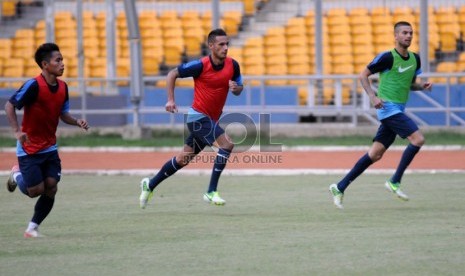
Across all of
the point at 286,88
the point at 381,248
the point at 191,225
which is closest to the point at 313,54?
the point at 286,88

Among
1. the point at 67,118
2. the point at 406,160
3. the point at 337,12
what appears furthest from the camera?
the point at 337,12

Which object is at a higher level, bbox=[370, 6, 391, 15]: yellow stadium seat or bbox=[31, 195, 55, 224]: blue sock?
bbox=[370, 6, 391, 15]: yellow stadium seat

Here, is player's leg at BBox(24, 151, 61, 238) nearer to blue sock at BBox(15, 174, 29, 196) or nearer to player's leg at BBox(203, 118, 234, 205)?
blue sock at BBox(15, 174, 29, 196)

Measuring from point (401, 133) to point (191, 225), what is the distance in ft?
A: 10.6

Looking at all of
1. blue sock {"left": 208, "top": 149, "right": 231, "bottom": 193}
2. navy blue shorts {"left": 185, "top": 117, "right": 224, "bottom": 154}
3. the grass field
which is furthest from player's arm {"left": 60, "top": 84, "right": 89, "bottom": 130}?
blue sock {"left": 208, "top": 149, "right": 231, "bottom": 193}

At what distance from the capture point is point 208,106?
13.8 meters

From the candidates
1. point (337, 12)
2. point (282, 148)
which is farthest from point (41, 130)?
point (337, 12)

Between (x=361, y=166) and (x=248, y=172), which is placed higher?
(x=361, y=166)

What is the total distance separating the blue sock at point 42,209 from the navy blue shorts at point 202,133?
293cm

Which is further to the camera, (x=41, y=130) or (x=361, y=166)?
(x=361, y=166)

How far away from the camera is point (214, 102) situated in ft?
45.2

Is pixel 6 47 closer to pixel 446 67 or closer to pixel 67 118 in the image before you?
pixel 446 67

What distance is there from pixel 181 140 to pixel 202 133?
1191 centimetres

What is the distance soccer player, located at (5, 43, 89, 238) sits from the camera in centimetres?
1089
